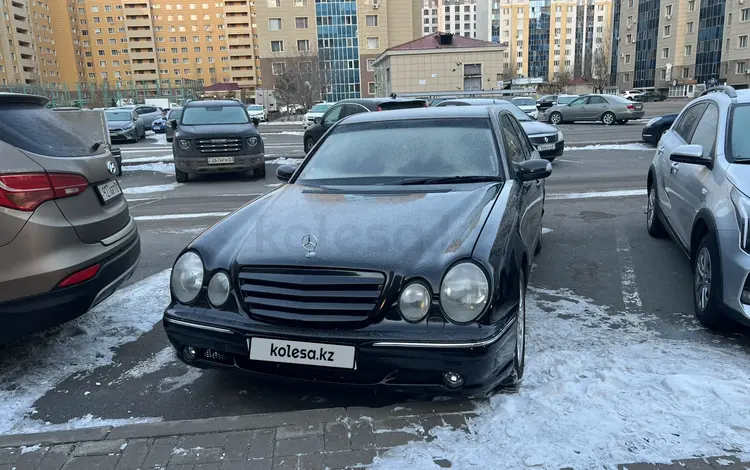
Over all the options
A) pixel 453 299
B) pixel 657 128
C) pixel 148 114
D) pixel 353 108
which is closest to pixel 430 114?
pixel 453 299

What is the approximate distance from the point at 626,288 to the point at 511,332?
8.53 feet

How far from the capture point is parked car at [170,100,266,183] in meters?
12.4

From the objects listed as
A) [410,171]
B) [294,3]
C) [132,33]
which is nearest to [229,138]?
[410,171]

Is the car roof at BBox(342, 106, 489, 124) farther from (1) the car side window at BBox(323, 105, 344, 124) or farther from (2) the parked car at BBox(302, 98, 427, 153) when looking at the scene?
(1) the car side window at BBox(323, 105, 344, 124)

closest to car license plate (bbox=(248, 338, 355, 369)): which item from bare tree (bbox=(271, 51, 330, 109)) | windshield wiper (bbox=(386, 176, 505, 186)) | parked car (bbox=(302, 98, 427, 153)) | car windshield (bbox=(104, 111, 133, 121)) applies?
windshield wiper (bbox=(386, 176, 505, 186))

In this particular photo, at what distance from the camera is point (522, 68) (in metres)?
146

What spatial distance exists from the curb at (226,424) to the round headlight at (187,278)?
2.19 feet

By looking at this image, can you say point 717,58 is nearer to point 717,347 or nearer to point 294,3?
point 294,3

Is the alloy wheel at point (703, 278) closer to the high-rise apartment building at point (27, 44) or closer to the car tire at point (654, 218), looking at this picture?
the car tire at point (654, 218)

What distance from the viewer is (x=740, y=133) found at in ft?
14.5

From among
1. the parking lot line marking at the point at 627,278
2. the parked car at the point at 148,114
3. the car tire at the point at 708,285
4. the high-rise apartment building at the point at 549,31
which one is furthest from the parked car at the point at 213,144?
the high-rise apartment building at the point at 549,31

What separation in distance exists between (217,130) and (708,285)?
10.8m

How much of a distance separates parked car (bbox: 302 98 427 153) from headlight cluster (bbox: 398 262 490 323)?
40.5 feet

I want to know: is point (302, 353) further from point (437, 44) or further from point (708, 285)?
point (437, 44)
